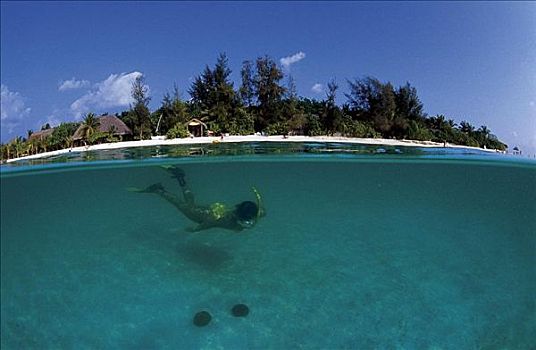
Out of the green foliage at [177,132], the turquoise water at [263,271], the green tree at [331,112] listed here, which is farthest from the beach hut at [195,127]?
the green tree at [331,112]

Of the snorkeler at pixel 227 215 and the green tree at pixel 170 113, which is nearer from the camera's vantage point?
the snorkeler at pixel 227 215

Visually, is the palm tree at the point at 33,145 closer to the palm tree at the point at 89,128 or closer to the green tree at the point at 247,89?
the palm tree at the point at 89,128

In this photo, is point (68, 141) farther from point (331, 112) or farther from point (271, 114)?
point (271, 114)

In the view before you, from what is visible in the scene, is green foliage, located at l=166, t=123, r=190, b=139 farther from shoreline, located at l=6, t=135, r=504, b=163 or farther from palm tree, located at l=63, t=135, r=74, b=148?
palm tree, located at l=63, t=135, r=74, b=148

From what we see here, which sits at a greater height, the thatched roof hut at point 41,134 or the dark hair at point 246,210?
the thatched roof hut at point 41,134

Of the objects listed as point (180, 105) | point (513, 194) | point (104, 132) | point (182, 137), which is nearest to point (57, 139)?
point (104, 132)

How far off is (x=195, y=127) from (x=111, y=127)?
16.3 feet

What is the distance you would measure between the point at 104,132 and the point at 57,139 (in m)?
1.72

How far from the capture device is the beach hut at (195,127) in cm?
1787

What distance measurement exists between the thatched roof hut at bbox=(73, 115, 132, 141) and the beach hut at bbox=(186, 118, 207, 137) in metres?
3.30

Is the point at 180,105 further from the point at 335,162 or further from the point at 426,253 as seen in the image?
the point at 426,253

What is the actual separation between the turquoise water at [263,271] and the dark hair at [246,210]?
4.99 feet

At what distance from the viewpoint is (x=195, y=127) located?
18984 mm

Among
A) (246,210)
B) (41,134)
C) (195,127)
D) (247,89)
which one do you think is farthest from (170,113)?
(246,210)
